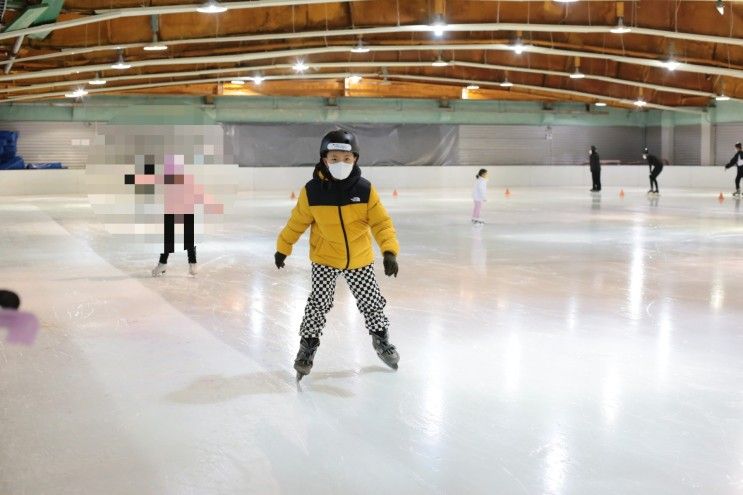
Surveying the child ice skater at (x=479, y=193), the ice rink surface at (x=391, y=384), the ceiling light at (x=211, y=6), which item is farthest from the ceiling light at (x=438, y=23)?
the ice rink surface at (x=391, y=384)

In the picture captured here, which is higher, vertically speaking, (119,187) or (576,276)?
(119,187)

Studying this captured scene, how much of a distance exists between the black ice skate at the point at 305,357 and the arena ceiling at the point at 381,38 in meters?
9.28

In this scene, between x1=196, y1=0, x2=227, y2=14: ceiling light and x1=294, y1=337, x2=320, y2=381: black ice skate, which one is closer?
x1=294, y1=337, x2=320, y2=381: black ice skate

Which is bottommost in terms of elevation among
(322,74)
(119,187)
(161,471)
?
(161,471)

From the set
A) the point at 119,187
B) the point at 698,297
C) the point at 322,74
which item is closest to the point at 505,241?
the point at 698,297

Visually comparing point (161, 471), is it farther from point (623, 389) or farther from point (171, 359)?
point (623, 389)

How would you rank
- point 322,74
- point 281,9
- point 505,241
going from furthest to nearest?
1. point 322,74
2. point 281,9
3. point 505,241

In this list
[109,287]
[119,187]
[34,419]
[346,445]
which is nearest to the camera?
[346,445]

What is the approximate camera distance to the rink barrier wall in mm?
32219

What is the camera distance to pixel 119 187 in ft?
21.7

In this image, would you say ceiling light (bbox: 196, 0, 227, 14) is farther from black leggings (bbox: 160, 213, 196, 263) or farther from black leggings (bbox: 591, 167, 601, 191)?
black leggings (bbox: 591, 167, 601, 191)

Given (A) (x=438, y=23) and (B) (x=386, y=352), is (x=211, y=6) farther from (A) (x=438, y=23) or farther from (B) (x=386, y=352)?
(B) (x=386, y=352)

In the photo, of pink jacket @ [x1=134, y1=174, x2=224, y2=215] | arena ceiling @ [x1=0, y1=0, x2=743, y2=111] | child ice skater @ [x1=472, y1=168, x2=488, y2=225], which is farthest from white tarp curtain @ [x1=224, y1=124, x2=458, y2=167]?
pink jacket @ [x1=134, y1=174, x2=224, y2=215]

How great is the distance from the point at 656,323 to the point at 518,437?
3322 mm
